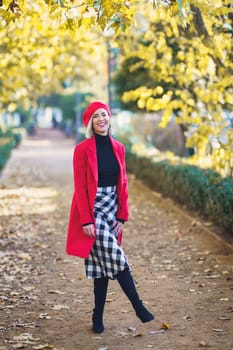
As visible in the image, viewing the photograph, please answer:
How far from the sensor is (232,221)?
909 cm

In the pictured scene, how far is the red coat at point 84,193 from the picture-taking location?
218 inches

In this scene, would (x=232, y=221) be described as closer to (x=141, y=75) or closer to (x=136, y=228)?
(x=136, y=228)

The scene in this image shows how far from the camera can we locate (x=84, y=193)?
559cm

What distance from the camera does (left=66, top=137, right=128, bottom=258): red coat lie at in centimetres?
554

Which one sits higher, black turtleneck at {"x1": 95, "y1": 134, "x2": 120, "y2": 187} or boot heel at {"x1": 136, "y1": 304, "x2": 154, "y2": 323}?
black turtleneck at {"x1": 95, "y1": 134, "x2": 120, "y2": 187}

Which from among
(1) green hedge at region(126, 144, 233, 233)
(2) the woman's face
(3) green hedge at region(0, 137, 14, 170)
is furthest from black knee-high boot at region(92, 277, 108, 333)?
(3) green hedge at region(0, 137, 14, 170)

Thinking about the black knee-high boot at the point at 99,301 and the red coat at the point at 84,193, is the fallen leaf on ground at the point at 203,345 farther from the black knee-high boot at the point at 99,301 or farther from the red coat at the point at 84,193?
the red coat at the point at 84,193

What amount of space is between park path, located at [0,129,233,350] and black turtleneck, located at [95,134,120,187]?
1264 mm

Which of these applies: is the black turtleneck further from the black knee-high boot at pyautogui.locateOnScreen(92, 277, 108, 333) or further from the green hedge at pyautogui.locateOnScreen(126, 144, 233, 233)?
the green hedge at pyautogui.locateOnScreen(126, 144, 233, 233)

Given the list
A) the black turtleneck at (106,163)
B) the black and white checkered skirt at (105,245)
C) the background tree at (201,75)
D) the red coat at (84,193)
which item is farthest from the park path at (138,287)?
the background tree at (201,75)

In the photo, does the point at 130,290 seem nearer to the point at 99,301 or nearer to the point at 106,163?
the point at 99,301

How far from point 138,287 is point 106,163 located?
7.51ft

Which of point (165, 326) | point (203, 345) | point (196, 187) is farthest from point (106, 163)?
point (196, 187)

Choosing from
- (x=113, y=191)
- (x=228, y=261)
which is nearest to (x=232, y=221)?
(x=228, y=261)
